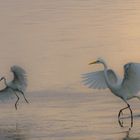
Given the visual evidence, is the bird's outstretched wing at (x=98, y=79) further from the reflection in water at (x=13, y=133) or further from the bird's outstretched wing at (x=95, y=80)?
the reflection in water at (x=13, y=133)

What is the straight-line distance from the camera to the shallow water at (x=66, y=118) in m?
13.5

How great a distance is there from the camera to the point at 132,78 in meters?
14.5

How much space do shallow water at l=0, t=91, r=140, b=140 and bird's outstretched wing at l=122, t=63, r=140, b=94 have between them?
1.77ft

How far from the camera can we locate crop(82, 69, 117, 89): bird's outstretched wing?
15375 mm

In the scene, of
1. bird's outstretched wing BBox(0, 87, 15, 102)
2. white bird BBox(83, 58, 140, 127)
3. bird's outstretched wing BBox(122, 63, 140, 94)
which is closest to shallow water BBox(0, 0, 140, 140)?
bird's outstretched wing BBox(0, 87, 15, 102)

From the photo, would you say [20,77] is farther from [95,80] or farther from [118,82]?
[118,82]

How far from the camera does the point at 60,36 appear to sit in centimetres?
2558

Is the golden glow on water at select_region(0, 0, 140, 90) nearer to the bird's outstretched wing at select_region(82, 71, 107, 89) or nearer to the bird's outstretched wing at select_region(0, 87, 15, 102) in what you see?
the bird's outstretched wing at select_region(0, 87, 15, 102)

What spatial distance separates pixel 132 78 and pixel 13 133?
235cm

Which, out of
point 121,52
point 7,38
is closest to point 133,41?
point 121,52

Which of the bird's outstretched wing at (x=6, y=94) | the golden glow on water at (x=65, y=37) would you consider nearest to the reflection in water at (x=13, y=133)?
the bird's outstretched wing at (x=6, y=94)

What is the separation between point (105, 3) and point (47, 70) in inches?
666

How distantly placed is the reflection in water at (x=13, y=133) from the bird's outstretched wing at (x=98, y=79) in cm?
182

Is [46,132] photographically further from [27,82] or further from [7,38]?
[7,38]
